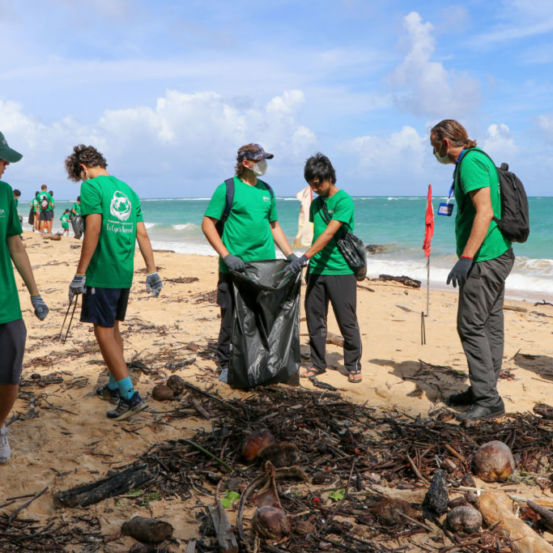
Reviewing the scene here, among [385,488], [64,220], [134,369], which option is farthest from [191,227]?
[385,488]

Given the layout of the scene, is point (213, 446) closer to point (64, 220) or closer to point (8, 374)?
point (8, 374)

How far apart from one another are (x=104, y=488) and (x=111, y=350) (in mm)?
1175

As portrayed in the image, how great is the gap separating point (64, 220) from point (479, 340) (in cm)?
2119

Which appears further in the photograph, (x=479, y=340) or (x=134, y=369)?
(x=134, y=369)

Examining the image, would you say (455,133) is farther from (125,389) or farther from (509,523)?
(125,389)

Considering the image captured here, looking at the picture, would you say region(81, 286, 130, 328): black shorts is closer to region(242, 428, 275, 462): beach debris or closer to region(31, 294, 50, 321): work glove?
region(31, 294, 50, 321): work glove

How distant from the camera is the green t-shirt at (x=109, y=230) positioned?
144 inches

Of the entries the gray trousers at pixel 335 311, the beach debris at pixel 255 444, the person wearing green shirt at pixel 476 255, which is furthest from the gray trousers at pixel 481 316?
the beach debris at pixel 255 444

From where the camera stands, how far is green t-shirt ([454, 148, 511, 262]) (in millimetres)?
3641

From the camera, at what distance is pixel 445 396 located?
4.50 metres

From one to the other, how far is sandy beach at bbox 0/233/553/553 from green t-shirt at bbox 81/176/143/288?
0.99 metres

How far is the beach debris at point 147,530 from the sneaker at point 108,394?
1672 mm

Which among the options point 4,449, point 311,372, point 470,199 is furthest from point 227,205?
point 4,449

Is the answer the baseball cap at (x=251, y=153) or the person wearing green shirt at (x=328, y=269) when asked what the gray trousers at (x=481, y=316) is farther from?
the baseball cap at (x=251, y=153)
